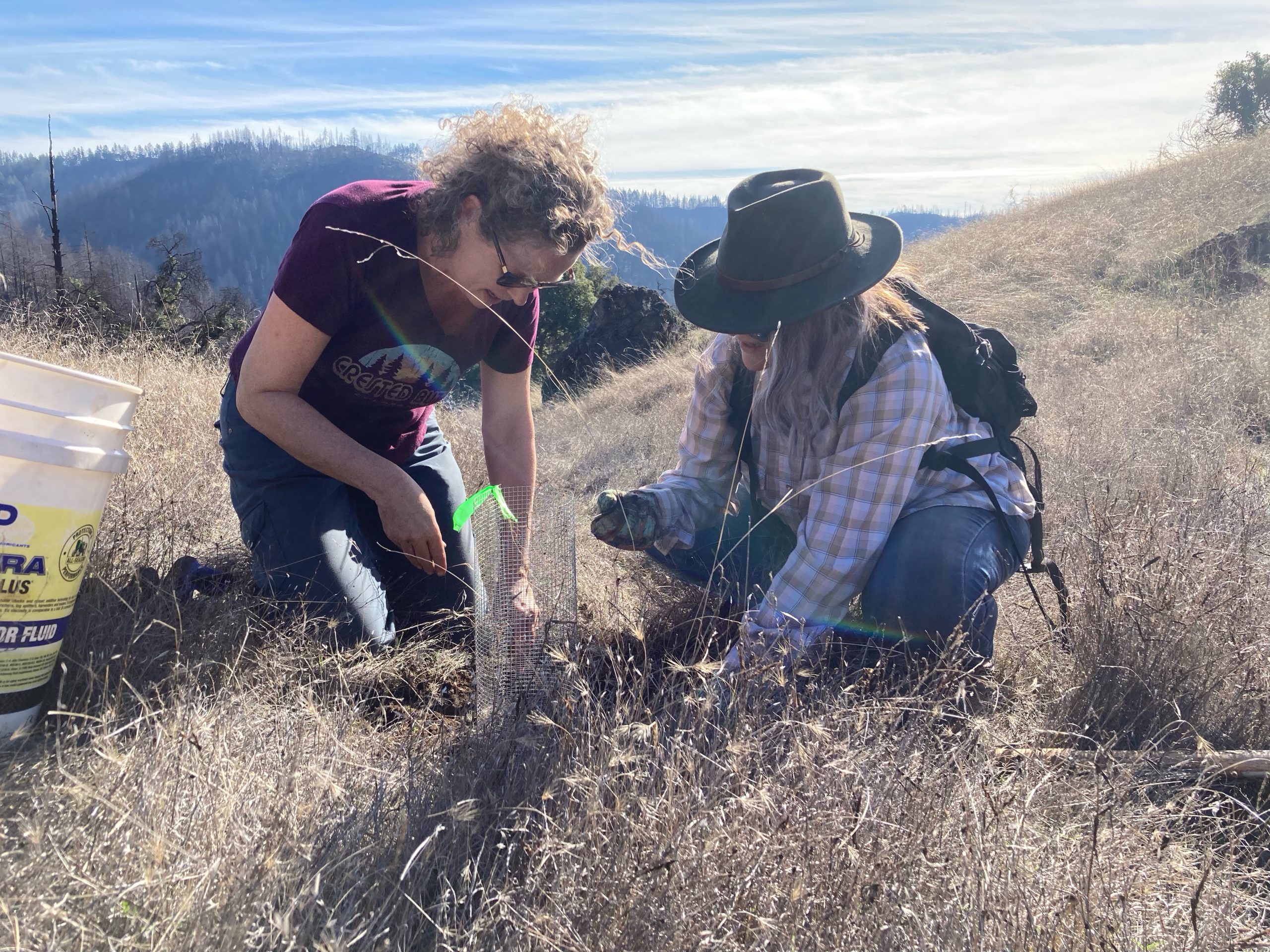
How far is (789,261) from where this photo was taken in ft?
7.64

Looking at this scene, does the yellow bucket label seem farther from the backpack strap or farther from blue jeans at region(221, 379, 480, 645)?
the backpack strap

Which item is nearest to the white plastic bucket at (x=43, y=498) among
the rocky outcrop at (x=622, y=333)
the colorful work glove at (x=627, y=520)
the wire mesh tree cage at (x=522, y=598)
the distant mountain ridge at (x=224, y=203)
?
the wire mesh tree cage at (x=522, y=598)

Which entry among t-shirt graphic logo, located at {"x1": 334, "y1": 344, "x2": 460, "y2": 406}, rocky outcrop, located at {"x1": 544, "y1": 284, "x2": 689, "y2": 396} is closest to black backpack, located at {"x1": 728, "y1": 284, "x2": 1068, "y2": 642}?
t-shirt graphic logo, located at {"x1": 334, "y1": 344, "x2": 460, "y2": 406}

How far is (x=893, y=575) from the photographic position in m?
2.33

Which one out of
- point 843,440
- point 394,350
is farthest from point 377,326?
point 843,440

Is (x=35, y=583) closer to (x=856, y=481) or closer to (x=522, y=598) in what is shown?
Answer: (x=522, y=598)

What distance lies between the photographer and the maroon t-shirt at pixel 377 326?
237 centimetres

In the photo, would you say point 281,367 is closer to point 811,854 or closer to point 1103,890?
point 811,854

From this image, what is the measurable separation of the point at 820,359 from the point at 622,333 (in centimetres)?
1310

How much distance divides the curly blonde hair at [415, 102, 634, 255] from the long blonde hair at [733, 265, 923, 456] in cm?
57

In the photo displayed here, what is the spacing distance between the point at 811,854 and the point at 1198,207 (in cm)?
1597

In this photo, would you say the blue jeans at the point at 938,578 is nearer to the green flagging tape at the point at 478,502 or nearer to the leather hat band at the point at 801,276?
the green flagging tape at the point at 478,502

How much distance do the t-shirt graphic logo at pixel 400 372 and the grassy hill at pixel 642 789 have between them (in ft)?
2.48

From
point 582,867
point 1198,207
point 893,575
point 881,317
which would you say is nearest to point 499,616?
point 582,867
